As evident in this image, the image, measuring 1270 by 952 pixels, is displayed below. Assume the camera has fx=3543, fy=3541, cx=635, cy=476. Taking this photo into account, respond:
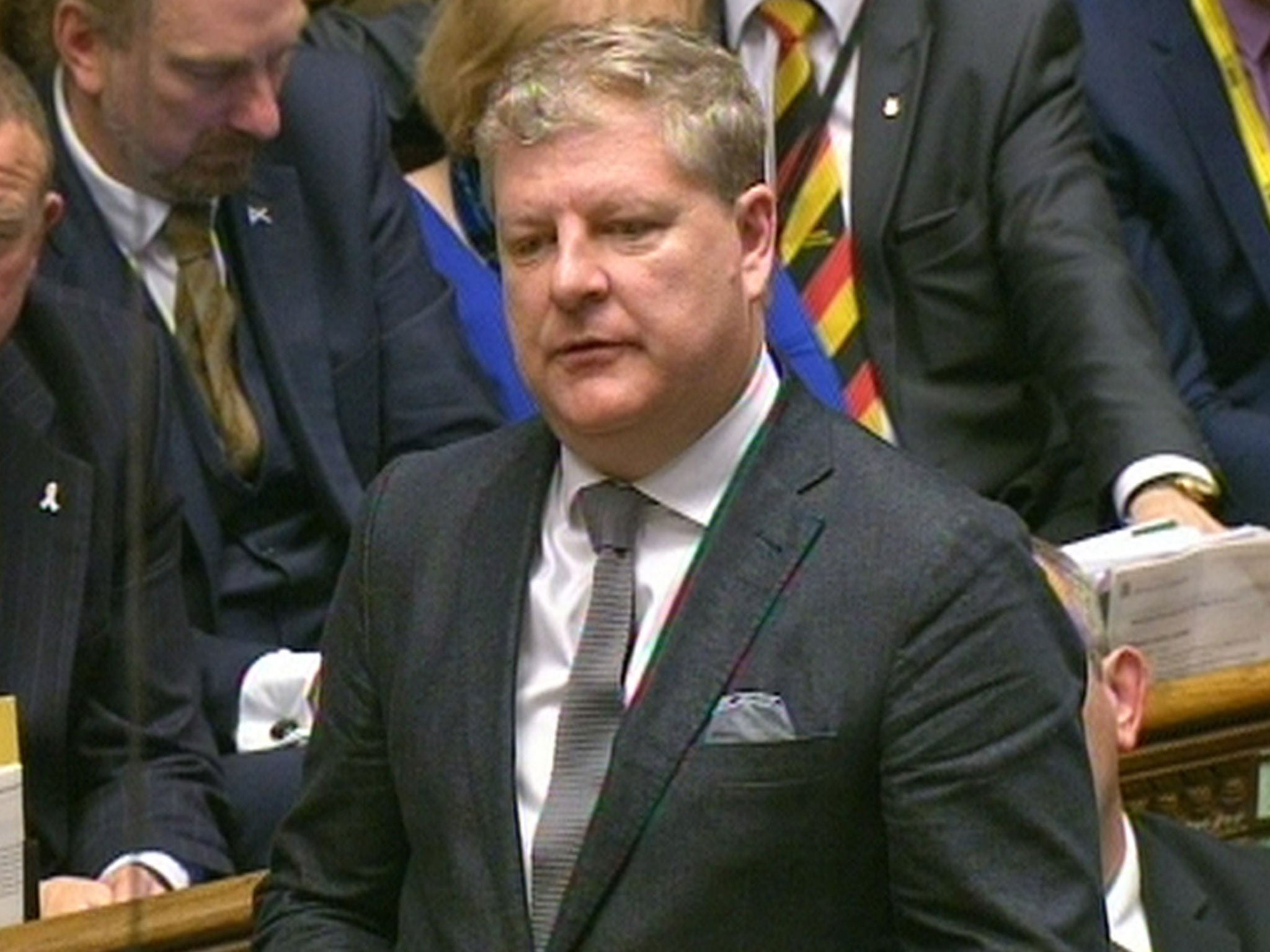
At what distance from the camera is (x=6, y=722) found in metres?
2.63

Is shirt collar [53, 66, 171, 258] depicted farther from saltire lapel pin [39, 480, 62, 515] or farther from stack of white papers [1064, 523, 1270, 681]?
stack of white papers [1064, 523, 1270, 681]

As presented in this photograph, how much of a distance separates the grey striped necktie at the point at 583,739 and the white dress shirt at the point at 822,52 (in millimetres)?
1454

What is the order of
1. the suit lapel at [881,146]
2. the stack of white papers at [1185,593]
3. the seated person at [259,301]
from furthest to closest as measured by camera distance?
the suit lapel at [881,146]
the seated person at [259,301]
the stack of white papers at [1185,593]

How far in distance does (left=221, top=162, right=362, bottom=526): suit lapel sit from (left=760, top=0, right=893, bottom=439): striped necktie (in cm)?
52

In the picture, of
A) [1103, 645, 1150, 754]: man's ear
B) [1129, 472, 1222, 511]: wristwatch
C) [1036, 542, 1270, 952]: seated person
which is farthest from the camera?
[1129, 472, 1222, 511]: wristwatch

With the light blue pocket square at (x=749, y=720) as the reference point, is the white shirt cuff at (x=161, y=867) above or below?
below

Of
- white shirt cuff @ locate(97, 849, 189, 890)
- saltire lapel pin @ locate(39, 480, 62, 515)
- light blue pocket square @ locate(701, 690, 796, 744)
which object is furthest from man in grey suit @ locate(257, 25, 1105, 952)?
saltire lapel pin @ locate(39, 480, 62, 515)

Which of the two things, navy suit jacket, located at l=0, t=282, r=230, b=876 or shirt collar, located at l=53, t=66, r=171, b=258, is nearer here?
navy suit jacket, located at l=0, t=282, r=230, b=876

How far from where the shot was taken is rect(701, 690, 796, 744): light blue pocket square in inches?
84.1

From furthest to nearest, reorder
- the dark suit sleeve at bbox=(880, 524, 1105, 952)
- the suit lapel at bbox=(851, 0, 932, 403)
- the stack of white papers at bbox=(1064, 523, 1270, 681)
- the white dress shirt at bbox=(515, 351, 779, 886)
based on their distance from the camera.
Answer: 1. the suit lapel at bbox=(851, 0, 932, 403)
2. the stack of white papers at bbox=(1064, 523, 1270, 681)
3. the white dress shirt at bbox=(515, 351, 779, 886)
4. the dark suit sleeve at bbox=(880, 524, 1105, 952)

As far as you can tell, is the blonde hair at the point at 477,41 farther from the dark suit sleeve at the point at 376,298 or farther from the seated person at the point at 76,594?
the seated person at the point at 76,594

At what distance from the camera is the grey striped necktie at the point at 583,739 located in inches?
86.7

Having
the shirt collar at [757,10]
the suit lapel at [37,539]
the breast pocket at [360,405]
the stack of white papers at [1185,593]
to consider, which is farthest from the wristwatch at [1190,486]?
the suit lapel at [37,539]

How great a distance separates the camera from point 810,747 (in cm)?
212
